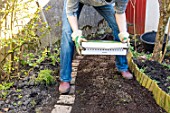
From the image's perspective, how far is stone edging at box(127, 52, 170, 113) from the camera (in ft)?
10.2

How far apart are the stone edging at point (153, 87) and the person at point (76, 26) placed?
4.1 inches

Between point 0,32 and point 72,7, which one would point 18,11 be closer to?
point 0,32

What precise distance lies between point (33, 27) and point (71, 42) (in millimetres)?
521

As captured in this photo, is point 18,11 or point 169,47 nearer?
point 18,11

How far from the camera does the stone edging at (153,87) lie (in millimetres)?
3119

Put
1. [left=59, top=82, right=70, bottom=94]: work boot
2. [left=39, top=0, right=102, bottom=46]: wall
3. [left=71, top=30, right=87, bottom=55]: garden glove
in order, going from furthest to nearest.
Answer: [left=39, top=0, right=102, bottom=46]: wall
[left=59, top=82, right=70, bottom=94]: work boot
[left=71, top=30, right=87, bottom=55]: garden glove

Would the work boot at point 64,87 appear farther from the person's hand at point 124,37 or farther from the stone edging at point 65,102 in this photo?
the person's hand at point 124,37

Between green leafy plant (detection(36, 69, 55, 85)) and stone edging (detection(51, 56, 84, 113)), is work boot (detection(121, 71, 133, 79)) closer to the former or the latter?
stone edging (detection(51, 56, 84, 113))

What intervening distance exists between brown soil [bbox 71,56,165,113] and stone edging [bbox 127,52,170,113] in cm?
4

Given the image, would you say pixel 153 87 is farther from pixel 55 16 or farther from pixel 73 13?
pixel 55 16

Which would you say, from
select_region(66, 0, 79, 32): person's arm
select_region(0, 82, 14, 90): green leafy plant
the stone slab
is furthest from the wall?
the stone slab

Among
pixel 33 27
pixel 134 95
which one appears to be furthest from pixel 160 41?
pixel 33 27

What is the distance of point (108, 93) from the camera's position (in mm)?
3484

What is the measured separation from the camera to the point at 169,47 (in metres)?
4.53
